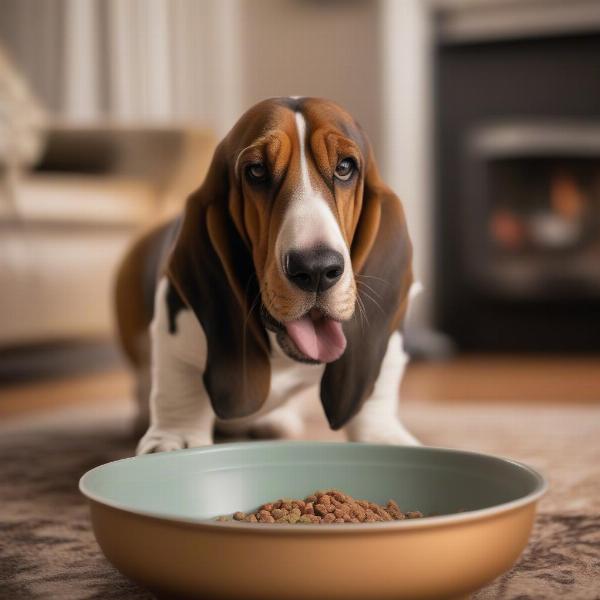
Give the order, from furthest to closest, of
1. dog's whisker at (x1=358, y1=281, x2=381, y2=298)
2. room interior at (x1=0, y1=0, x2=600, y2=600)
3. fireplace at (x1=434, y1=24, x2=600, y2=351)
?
fireplace at (x1=434, y1=24, x2=600, y2=351) < room interior at (x1=0, y1=0, x2=600, y2=600) < dog's whisker at (x1=358, y1=281, x2=381, y2=298)

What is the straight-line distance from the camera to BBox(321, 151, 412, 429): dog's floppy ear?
1.15 metres

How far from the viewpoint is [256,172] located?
1.08m

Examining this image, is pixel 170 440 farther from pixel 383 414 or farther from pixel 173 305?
→ pixel 383 414

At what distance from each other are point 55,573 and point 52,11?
3902 mm

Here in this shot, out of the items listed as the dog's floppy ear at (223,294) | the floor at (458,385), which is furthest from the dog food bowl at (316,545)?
the floor at (458,385)

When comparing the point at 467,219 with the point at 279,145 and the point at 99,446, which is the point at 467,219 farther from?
the point at 279,145

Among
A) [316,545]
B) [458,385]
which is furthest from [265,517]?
[458,385]

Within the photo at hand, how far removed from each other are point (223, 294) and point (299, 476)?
25cm

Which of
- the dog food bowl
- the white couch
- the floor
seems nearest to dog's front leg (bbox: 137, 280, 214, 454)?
the dog food bowl

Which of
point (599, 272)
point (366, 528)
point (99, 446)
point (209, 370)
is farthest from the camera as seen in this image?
point (599, 272)

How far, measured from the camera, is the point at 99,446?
1.79 m

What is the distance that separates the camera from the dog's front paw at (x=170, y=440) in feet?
4.09

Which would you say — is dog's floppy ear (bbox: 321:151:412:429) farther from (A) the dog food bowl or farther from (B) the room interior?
(B) the room interior

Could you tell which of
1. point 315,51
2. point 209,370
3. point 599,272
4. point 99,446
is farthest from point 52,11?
point 209,370
